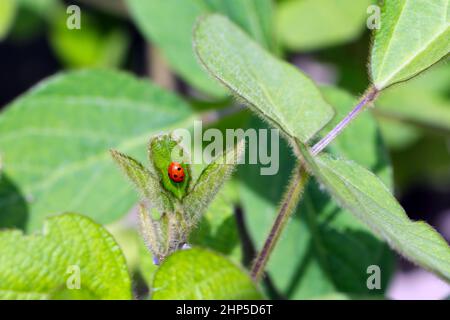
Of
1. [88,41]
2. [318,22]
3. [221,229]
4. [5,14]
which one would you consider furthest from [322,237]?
[88,41]

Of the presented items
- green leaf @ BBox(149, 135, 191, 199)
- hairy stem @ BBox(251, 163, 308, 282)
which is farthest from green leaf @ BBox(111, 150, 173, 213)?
hairy stem @ BBox(251, 163, 308, 282)

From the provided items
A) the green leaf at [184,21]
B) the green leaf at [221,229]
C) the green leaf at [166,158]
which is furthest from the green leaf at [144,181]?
the green leaf at [184,21]

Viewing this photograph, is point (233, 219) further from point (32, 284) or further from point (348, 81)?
point (348, 81)

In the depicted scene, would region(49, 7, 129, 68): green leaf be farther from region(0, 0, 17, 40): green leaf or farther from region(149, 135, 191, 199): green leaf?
region(149, 135, 191, 199): green leaf

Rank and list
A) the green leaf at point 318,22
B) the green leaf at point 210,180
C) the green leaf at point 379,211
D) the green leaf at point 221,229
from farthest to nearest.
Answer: the green leaf at point 318,22, the green leaf at point 221,229, the green leaf at point 210,180, the green leaf at point 379,211

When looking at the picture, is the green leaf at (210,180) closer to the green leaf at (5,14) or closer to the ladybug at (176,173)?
the ladybug at (176,173)
